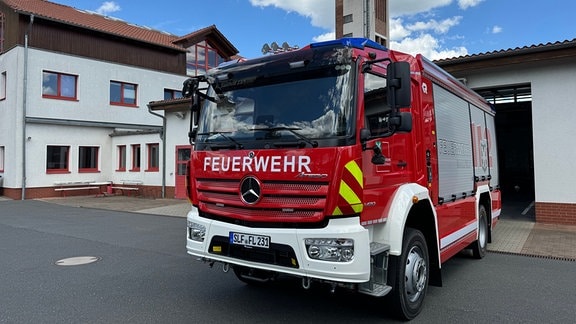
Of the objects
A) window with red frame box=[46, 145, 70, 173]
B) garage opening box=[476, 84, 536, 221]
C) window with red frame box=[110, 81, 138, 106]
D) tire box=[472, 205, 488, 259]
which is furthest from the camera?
window with red frame box=[110, 81, 138, 106]

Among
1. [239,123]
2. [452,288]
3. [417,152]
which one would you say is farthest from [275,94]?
[452,288]

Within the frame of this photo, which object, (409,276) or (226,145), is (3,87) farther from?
(409,276)

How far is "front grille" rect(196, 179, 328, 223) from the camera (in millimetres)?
3643

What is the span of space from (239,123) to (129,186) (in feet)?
59.2

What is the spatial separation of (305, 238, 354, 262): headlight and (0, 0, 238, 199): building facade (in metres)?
15.2

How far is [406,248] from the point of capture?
13.7ft

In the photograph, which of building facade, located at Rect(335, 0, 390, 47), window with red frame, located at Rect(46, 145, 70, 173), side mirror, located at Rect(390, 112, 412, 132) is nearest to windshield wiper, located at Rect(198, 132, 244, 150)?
side mirror, located at Rect(390, 112, 412, 132)

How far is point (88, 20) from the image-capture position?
24516mm

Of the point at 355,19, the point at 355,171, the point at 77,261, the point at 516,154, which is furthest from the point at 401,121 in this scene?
the point at 355,19

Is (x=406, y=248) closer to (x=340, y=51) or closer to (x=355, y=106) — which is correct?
(x=355, y=106)

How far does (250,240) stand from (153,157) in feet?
55.0

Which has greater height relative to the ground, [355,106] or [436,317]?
[355,106]

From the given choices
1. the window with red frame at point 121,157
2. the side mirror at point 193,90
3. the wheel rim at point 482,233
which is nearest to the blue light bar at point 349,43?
the side mirror at point 193,90

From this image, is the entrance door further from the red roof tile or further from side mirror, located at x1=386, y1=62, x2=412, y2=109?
side mirror, located at x1=386, y1=62, x2=412, y2=109
